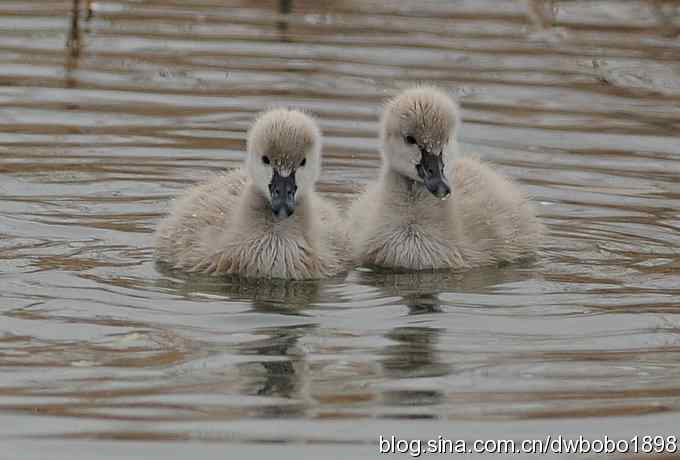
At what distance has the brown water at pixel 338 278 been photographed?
22.5 ft

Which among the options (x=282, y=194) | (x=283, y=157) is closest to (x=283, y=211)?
(x=282, y=194)

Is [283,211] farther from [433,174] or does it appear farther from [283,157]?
[433,174]

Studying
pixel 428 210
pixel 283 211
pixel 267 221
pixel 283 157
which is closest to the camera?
pixel 283 211

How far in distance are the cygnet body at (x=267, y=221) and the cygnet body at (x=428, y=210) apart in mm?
278

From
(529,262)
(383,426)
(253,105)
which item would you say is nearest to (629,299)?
(529,262)

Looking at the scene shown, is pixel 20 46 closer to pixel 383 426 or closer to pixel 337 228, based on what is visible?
pixel 337 228

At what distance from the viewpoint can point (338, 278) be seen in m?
9.26

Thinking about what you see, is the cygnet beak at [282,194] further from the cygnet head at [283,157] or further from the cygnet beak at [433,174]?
the cygnet beak at [433,174]

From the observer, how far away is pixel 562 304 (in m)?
8.70

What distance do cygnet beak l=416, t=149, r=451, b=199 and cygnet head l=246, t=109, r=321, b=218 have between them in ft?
1.97

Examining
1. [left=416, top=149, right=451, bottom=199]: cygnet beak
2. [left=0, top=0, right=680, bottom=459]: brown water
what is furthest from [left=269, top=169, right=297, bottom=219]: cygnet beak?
[left=416, top=149, right=451, bottom=199]: cygnet beak

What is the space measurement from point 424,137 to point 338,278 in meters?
0.88

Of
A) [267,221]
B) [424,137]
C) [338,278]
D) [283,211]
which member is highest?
[424,137]

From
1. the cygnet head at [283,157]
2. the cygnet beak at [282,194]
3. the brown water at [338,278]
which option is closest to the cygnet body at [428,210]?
the brown water at [338,278]
